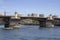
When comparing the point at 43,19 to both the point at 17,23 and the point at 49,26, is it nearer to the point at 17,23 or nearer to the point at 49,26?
the point at 49,26

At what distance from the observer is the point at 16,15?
501 ft

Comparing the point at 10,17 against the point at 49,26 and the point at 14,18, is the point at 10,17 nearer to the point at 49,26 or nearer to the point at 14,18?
the point at 14,18

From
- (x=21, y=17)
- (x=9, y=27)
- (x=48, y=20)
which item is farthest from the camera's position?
(x=48, y=20)

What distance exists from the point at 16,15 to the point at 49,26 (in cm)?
3186

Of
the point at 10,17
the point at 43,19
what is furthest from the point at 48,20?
the point at 10,17

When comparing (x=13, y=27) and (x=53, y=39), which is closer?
(x=53, y=39)

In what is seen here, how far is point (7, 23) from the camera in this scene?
156500mm

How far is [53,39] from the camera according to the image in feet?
263

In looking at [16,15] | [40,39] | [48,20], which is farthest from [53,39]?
[48,20]

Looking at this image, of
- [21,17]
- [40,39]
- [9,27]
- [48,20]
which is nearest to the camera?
[40,39]

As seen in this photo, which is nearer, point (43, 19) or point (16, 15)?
point (16, 15)

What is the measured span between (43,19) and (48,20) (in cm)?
364

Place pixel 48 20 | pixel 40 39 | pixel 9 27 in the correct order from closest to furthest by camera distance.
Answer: pixel 40 39
pixel 9 27
pixel 48 20

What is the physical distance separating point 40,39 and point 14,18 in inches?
2953
